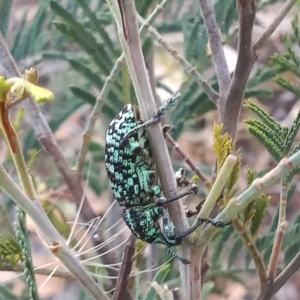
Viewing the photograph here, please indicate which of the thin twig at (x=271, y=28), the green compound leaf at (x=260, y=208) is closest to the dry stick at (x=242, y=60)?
the thin twig at (x=271, y=28)

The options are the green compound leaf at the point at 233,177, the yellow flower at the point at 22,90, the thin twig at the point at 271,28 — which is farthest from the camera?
the thin twig at the point at 271,28

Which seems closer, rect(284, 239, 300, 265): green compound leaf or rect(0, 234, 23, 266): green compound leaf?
rect(0, 234, 23, 266): green compound leaf

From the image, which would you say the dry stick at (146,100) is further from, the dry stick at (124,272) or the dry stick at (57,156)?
the dry stick at (57,156)

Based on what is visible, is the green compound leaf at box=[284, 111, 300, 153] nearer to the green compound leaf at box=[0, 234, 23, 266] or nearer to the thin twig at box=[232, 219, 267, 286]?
the thin twig at box=[232, 219, 267, 286]

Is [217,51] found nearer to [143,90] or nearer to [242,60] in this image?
[242,60]

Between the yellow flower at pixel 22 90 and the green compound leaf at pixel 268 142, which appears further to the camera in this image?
the green compound leaf at pixel 268 142

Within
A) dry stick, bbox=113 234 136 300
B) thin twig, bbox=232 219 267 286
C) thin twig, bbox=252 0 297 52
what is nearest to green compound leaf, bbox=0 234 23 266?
dry stick, bbox=113 234 136 300

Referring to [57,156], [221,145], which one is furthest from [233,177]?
[57,156]

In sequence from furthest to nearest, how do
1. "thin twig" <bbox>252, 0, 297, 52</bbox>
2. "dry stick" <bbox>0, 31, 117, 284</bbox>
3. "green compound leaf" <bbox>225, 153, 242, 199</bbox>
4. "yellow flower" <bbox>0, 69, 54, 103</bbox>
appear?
"dry stick" <bbox>0, 31, 117, 284</bbox> → "thin twig" <bbox>252, 0, 297, 52</bbox> → "green compound leaf" <bbox>225, 153, 242, 199</bbox> → "yellow flower" <bbox>0, 69, 54, 103</bbox>
